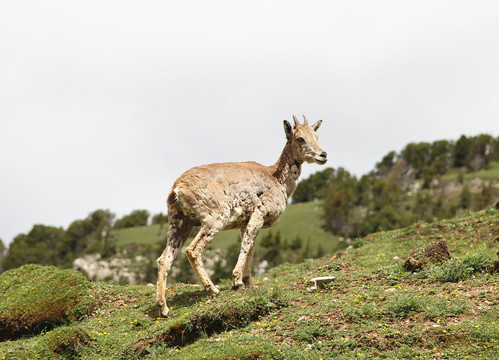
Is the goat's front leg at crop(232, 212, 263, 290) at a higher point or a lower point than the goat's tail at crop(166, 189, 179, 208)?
lower

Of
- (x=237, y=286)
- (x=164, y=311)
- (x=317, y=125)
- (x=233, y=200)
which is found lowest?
(x=164, y=311)

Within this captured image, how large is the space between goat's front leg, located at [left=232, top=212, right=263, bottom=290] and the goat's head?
7.45 feet

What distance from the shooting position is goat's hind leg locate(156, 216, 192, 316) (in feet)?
41.6

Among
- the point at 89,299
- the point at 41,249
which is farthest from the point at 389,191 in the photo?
the point at 89,299

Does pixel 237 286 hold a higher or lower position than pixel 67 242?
lower

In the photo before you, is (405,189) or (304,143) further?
(405,189)

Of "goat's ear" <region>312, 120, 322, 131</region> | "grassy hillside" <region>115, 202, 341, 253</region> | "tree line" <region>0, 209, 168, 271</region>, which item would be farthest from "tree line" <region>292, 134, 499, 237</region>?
"goat's ear" <region>312, 120, 322, 131</region>

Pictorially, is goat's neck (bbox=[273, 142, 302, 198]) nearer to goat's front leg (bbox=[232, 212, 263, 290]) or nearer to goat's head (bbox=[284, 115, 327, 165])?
goat's head (bbox=[284, 115, 327, 165])

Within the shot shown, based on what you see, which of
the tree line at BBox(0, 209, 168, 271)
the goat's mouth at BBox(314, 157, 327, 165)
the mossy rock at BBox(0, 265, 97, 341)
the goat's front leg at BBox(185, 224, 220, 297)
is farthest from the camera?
A: the tree line at BBox(0, 209, 168, 271)

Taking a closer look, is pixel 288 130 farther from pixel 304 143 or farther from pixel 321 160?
pixel 321 160

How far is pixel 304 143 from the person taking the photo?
1487 cm

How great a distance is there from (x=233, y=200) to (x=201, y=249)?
5.37 feet

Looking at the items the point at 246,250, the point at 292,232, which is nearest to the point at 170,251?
the point at 246,250

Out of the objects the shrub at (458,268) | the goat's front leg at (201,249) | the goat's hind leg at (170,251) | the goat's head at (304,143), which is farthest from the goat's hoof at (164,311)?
the shrub at (458,268)
